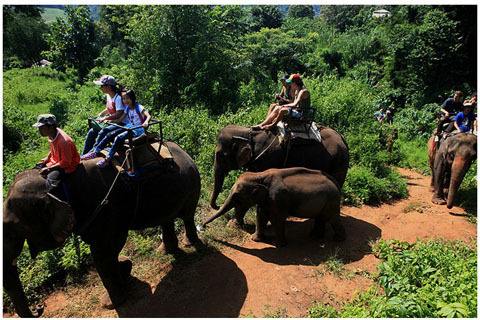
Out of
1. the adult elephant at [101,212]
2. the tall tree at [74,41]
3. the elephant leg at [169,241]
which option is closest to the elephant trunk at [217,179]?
the adult elephant at [101,212]

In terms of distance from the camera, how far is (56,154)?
4656mm

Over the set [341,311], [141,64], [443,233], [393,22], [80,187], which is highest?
[393,22]

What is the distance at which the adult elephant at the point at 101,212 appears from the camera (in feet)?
14.5

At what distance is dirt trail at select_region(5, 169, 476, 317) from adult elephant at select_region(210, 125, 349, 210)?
1230 millimetres

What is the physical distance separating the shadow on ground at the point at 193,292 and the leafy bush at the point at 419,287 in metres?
1.11

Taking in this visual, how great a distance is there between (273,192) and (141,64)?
10.5 m

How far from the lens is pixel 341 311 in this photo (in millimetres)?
5164

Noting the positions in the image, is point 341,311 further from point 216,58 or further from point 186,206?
point 216,58

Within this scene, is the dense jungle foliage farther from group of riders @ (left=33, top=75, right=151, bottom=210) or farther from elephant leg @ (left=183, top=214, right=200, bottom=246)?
group of riders @ (left=33, top=75, right=151, bottom=210)

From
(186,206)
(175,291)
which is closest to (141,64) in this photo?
(186,206)

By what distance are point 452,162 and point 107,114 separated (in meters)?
6.79

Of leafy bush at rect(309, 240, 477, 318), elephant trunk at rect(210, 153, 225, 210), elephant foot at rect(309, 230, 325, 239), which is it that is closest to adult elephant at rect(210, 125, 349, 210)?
elephant trunk at rect(210, 153, 225, 210)

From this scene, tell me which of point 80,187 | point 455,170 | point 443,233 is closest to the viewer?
point 80,187

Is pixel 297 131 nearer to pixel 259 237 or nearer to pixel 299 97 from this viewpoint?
pixel 299 97
